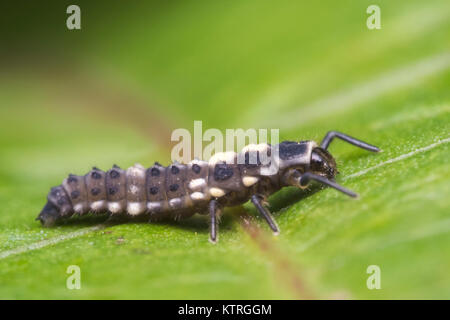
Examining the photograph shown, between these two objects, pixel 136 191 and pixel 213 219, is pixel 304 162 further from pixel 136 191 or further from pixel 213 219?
pixel 136 191

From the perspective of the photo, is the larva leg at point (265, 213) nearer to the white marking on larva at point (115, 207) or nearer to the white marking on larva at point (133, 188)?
the white marking on larva at point (133, 188)

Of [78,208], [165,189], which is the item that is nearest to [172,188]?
[165,189]

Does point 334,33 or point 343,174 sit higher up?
point 334,33

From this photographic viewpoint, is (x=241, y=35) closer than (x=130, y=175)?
No

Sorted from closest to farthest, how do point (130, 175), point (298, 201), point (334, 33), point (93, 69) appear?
point (298, 201) → point (130, 175) → point (334, 33) → point (93, 69)

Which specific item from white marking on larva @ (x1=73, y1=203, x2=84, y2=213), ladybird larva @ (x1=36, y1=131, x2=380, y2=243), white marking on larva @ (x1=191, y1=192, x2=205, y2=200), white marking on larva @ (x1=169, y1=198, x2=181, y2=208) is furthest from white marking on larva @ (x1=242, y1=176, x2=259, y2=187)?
white marking on larva @ (x1=73, y1=203, x2=84, y2=213)

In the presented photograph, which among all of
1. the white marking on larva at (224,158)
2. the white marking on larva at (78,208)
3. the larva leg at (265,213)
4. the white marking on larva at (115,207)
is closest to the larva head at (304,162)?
the larva leg at (265,213)
